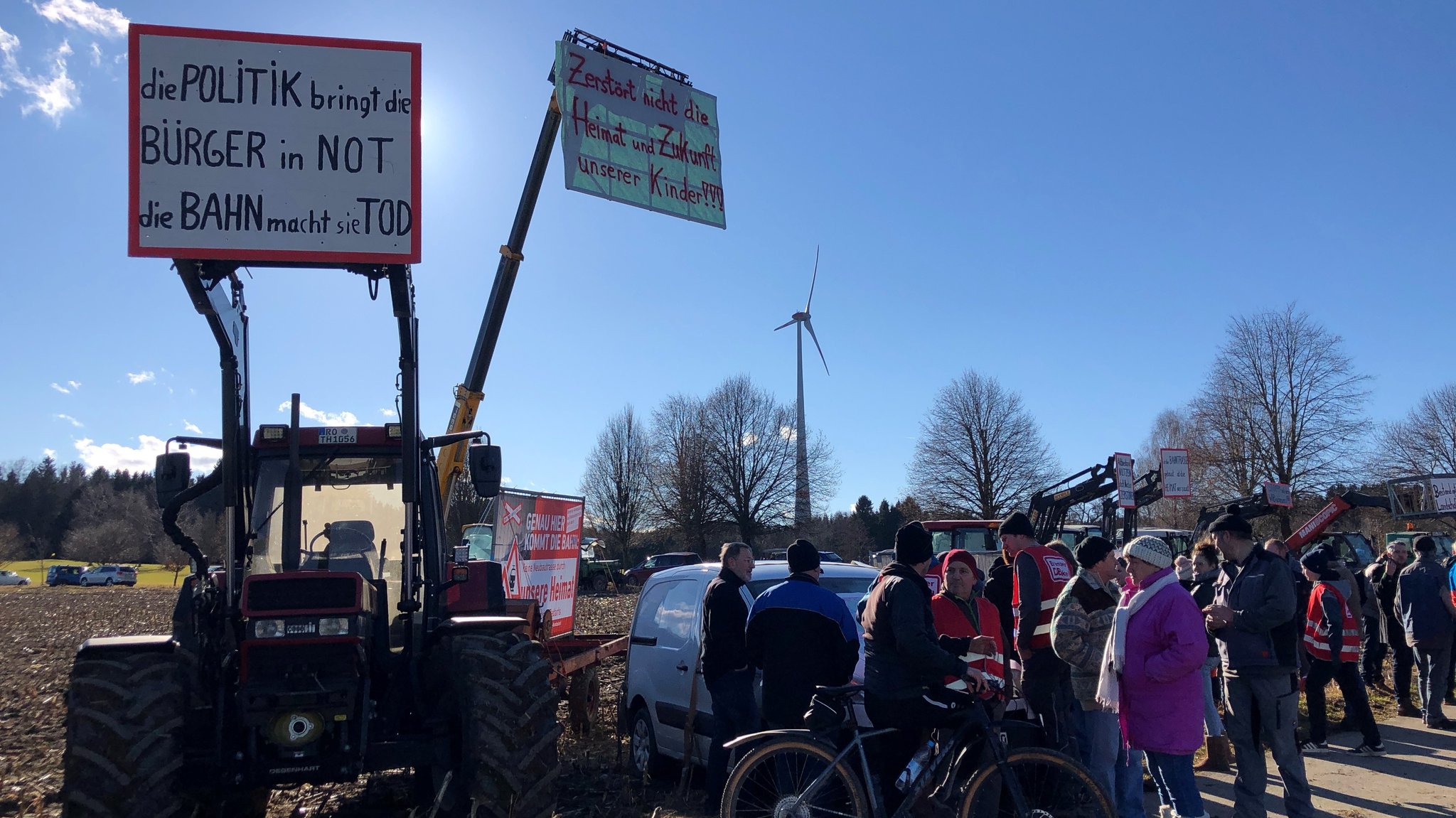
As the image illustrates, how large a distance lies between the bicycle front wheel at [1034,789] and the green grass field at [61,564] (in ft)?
231

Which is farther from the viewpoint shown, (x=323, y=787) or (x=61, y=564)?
(x=61, y=564)

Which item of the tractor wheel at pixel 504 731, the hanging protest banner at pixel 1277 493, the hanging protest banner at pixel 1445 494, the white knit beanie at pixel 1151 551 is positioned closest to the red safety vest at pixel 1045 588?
the white knit beanie at pixel 1151 551

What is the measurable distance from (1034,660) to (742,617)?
1.72 meters

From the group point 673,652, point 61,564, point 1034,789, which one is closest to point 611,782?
point 673,652

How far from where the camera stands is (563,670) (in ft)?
→ 27.1

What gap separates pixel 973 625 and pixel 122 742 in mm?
4260

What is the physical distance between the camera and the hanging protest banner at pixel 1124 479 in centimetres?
1494

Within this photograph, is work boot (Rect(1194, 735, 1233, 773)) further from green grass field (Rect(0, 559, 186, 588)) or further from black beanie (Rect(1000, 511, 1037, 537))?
green grass field (Rect(0, 559, 186, 588))

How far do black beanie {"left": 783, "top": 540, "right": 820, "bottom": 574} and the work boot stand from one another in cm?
389

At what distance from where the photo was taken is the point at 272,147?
17.5ft

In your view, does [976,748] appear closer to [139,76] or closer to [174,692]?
[174,692]

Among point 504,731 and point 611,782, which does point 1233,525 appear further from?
point 611,782

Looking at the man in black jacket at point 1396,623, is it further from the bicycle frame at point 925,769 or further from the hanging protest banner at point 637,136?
the hanging protest banner at point 637,136

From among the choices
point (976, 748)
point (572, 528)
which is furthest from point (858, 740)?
point (572, 528)
